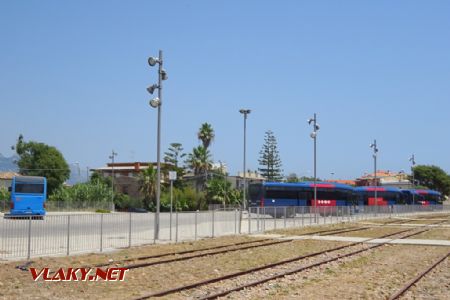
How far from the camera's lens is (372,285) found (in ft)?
44.1

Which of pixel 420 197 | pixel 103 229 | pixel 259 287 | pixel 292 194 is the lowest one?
pixel 259 287

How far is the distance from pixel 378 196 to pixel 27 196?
4858cm

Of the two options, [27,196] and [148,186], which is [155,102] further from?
[148,186]

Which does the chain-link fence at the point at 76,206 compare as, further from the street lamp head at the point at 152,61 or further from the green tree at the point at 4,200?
the street lamp head at the point at 152,61

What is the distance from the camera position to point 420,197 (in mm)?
91438

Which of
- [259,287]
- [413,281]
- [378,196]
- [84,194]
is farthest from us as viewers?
[84,194]

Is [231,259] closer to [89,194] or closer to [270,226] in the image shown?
[270,226]

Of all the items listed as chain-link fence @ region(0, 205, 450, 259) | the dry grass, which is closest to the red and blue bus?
chain-link fence @ region(0, 205, 450, 259)

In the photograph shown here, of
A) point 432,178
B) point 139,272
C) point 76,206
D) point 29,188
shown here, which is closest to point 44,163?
point 76,206

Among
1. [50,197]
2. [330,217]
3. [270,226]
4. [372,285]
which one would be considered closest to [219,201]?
[50,197]

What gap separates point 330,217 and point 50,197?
43971 millimetres

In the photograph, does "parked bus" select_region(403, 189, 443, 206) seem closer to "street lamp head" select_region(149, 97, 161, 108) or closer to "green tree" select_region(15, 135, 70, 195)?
"green tree" select_region(15, 135, 70, 195)

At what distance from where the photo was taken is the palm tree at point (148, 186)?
80.0 metres

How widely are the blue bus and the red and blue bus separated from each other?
39.0 m
